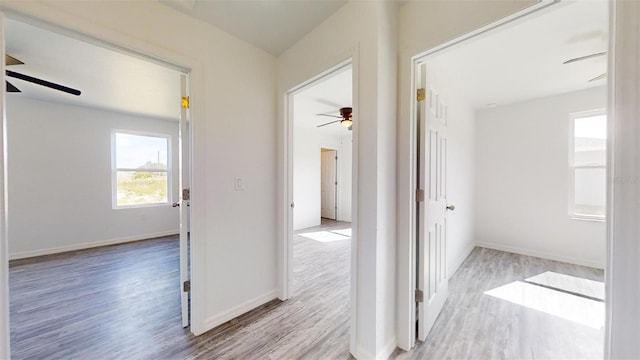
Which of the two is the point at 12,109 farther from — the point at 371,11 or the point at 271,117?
the point at 371,11

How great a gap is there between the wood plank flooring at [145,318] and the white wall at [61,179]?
0.63m

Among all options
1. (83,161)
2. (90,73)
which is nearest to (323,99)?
(90,73)

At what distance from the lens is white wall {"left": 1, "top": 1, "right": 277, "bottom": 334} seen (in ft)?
5.20

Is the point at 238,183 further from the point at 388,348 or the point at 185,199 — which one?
the point at 388,348

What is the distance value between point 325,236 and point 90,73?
14.0 ft

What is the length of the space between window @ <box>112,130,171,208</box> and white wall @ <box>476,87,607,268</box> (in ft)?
20.0

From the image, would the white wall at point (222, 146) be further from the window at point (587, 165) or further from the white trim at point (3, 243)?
the window at point (587, 165)

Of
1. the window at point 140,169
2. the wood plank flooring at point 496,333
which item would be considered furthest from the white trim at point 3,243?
the window at point 140,169

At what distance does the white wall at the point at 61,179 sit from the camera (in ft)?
11.6

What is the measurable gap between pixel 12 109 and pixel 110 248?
8.09 feet

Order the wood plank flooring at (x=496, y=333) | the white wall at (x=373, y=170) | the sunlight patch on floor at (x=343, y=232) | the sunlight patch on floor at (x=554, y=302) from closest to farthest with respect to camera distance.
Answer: the white wall at (x=373, y=170), the wood plank flooring at (x=496, y=333), the sunlight patch on floor at (x=554, y=302), the sunlight patch on floor at (x=343, y=232)

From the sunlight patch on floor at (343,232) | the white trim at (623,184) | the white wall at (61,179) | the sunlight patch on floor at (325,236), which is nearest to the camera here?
the white trim at (623,184)

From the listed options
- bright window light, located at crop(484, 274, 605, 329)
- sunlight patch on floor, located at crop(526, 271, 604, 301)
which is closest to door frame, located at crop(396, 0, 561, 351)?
bright window light, located at crop(484, 274, 605, 329)

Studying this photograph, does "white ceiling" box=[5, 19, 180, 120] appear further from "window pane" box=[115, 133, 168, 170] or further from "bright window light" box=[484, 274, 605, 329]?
"bright window light" box=[484, 274, 605, 329]
